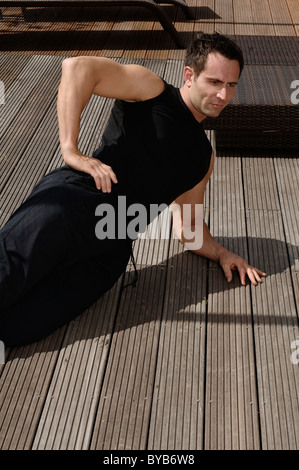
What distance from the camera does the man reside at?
1.98 m

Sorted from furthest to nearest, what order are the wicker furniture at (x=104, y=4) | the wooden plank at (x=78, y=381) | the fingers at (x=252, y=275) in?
the wicker furniture at (x=104, y=4), the fingers at (x=252, y=275), the wooden plank at (x=78, y=381)

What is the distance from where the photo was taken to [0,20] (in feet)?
17.0

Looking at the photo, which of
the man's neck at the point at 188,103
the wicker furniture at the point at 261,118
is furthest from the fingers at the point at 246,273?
the wicker furniture at the point at 261,118

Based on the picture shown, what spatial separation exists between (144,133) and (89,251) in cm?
46

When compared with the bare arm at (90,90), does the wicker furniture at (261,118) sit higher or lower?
lower

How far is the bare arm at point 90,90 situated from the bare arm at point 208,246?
48cm

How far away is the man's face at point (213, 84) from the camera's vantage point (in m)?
2.05

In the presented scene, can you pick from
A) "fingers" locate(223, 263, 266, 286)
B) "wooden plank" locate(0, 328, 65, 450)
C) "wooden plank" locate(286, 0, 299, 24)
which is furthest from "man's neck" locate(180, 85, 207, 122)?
"wooden plank" locate(286, 0, 299, 24)

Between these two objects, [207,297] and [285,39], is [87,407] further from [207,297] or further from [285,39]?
[285,39]

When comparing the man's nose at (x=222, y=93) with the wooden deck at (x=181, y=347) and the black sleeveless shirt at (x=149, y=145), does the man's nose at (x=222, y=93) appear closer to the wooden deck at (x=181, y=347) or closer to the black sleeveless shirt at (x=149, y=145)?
the black sleeveless shirt at (x=149, y=145)

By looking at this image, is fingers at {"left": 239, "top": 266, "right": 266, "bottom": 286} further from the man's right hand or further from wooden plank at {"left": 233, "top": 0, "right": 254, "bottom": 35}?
wooden plank at {"left": 233, "top": 0, "right": 254, "bottom": 35}

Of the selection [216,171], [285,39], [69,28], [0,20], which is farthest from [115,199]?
[0,20]

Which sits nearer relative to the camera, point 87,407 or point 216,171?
point 87,407

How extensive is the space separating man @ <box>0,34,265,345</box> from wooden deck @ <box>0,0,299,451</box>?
5.2 inches
